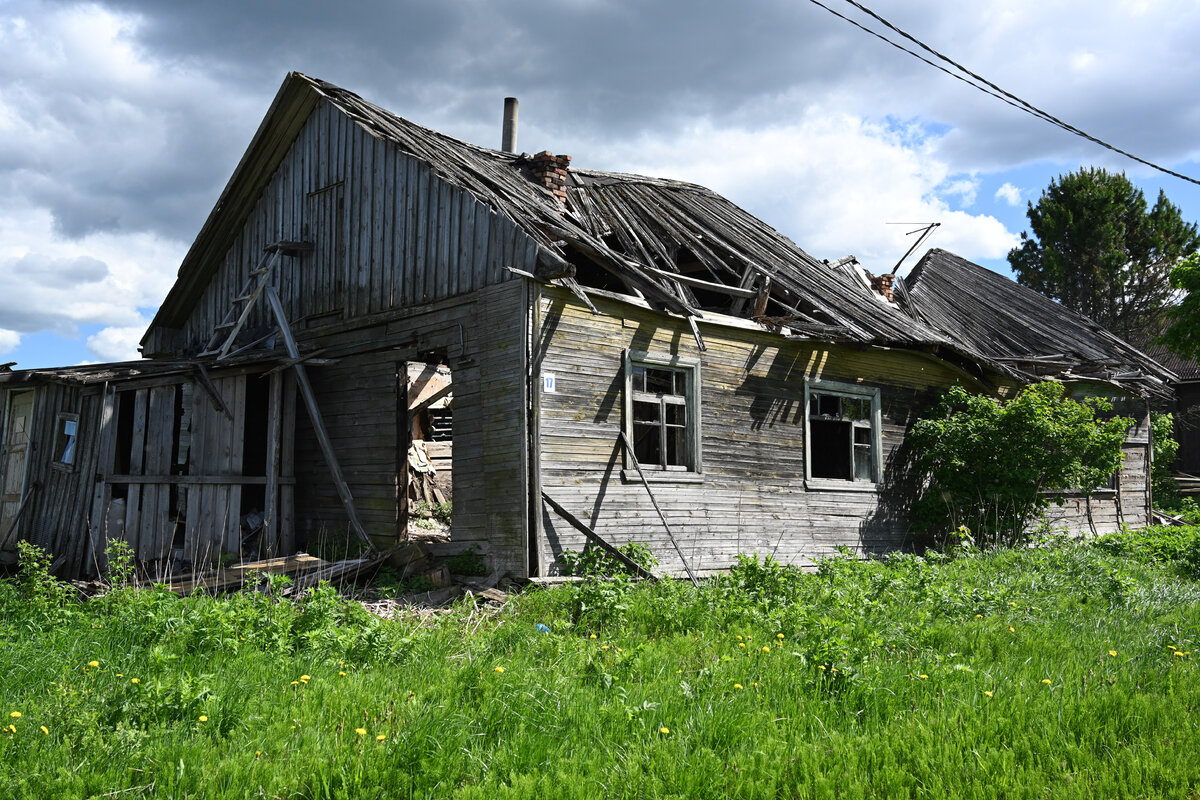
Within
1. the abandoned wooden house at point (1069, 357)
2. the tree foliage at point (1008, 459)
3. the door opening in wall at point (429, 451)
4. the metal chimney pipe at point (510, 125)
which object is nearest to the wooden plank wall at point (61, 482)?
the door opening in wall at point (429, 451)

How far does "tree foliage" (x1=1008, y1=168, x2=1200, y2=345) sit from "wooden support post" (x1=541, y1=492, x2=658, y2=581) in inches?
1336

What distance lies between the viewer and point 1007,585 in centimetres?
930

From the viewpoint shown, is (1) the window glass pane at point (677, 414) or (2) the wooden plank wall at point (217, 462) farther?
(1) the window glass pane at point (677, 414)

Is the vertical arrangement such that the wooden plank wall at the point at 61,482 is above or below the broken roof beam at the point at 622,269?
Result: below

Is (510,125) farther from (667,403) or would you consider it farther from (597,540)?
(597,540)

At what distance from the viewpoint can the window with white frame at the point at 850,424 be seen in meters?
13.9

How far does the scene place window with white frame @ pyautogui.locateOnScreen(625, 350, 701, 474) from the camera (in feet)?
37.3

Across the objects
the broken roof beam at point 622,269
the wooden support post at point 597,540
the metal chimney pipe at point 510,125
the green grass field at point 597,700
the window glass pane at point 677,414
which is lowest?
the green grass field at point 597,700

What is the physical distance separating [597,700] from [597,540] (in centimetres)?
503

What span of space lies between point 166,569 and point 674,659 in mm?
7056

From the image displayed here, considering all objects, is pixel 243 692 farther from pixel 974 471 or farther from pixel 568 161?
pixel 974 471

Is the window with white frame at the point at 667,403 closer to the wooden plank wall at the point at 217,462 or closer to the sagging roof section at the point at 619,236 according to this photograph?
the sagging roof section at the point at 619,236

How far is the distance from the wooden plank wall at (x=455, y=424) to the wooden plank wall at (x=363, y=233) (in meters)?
0.37

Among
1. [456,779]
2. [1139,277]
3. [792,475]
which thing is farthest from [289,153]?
[1139,277]
